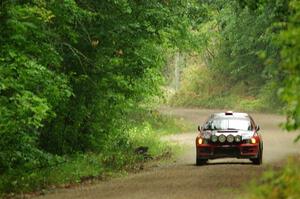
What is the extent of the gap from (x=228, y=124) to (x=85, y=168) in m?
4.75

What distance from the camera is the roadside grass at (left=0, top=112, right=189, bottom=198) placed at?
17.3 m

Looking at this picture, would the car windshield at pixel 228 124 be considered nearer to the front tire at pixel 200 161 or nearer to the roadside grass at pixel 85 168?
the front tire at pixel 200 161

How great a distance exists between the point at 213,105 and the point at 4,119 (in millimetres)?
54886

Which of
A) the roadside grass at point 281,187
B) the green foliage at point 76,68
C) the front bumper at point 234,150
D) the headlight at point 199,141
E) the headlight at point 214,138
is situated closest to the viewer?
the roadside grass at point 281,187

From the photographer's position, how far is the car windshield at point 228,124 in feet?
68.6

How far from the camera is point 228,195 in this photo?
1405cm

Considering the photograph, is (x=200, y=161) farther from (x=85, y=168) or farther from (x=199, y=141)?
(x=85, y=168)

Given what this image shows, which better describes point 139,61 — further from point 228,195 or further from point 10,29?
point 228,195

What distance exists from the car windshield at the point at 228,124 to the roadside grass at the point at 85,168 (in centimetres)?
280

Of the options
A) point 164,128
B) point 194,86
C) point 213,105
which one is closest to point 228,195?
point 164,128

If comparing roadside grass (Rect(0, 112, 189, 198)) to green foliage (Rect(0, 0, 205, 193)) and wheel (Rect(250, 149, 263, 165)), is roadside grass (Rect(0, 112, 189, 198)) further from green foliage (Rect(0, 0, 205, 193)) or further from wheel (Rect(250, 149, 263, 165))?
wheel (Rect(250, 149, 263, 165))

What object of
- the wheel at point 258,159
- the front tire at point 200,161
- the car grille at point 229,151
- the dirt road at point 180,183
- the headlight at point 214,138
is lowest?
the dirt road at point 180,183

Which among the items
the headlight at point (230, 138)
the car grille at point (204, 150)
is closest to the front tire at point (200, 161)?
the car grille at point (204, 150)

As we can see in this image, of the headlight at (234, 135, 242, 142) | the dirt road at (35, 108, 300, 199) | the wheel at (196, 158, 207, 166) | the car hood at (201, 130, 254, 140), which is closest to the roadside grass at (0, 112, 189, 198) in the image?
the dirt road at (35, 108, 300, 199)
